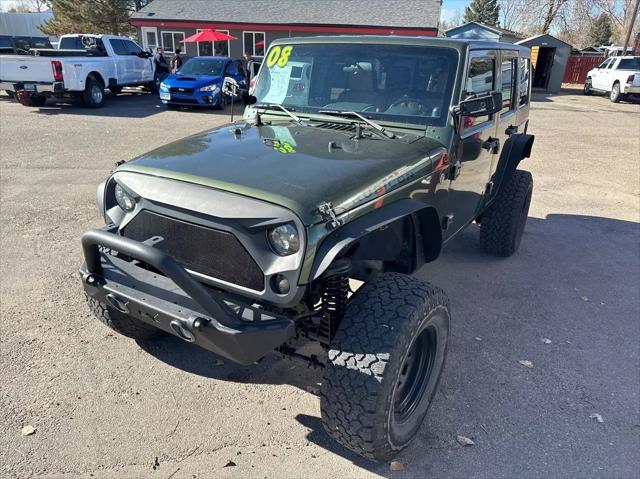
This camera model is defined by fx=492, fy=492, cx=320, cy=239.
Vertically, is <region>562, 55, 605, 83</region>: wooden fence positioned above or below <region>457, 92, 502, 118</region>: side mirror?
below

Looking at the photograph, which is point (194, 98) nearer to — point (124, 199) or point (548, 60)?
point (124, 199)

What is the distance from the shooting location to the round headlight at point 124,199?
2.71 m

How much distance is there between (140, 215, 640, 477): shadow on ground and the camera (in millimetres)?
2730

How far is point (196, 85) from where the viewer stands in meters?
14.2

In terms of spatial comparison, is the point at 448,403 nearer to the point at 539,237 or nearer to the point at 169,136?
the point at 539,237

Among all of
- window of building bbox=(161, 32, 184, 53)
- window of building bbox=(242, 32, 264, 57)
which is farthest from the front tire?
window of building bbox=(161, 32, 184, 53)

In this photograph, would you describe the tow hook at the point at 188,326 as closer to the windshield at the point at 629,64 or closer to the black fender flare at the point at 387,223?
the black fender flare at the point at 387,223

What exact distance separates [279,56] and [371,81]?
888 millimetres

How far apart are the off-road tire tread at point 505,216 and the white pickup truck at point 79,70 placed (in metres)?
11.7

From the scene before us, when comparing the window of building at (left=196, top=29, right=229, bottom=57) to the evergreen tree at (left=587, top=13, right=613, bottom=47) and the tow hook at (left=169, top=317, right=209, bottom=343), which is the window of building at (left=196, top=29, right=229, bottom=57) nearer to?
the tow hook at (left=169, top=317, right=209, bottom=343)

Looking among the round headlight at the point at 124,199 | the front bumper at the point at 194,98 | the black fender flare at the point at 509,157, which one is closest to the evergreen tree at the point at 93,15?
the front bumper at the point at 194,98

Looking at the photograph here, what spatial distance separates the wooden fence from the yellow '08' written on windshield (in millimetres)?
31174

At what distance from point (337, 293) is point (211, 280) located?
2.10 ft

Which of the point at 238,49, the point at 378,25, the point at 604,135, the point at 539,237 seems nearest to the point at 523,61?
the point at 539,237
